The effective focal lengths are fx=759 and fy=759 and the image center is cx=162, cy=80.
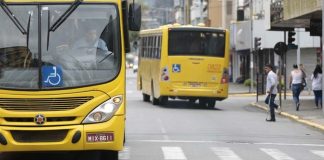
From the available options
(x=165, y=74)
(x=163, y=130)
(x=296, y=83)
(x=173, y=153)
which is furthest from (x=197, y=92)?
(x=173, y=153)

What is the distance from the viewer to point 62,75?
10969 millimetres

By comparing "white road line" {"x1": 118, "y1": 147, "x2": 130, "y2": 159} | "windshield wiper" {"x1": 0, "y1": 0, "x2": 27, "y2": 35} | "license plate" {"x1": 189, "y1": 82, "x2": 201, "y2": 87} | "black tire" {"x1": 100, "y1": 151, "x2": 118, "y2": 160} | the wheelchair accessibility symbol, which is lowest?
Answer: "white road line" {"x1": 118, "y1": 147, "x2": 130, "y2": 159}

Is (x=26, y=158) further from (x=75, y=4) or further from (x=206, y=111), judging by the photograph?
(x=206, y=111)

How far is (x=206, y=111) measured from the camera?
2908 centimetres

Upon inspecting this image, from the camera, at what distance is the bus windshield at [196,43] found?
1156 inches

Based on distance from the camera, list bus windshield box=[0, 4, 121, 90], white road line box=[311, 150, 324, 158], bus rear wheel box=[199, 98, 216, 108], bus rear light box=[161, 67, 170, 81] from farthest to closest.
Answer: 1. bus rear wheel box=[199, 98, 216, 108]
2. bus rear light box=[161, 67, 170, 81]
3. white road line box=[311, 150, 324, 158]
4. bus windshield box=[0, 4, 121, 90]

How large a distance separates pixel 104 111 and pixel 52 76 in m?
0.91

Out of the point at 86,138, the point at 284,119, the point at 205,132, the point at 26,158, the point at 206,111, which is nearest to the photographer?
the point at 86,138

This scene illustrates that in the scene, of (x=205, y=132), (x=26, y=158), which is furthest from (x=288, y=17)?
(x=26, y=158)

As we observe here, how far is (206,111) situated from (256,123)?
571 centimetres

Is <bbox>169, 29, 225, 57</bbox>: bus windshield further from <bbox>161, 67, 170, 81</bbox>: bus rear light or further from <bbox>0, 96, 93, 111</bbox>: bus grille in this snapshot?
<bbox>0, 96, 93, 111</bbox>: bus grille

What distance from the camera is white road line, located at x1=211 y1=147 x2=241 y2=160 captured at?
46.0ft

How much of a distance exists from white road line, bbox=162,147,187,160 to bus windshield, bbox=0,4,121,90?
123 inches

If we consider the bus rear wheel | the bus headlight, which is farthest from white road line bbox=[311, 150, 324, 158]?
the bus rear wheel
